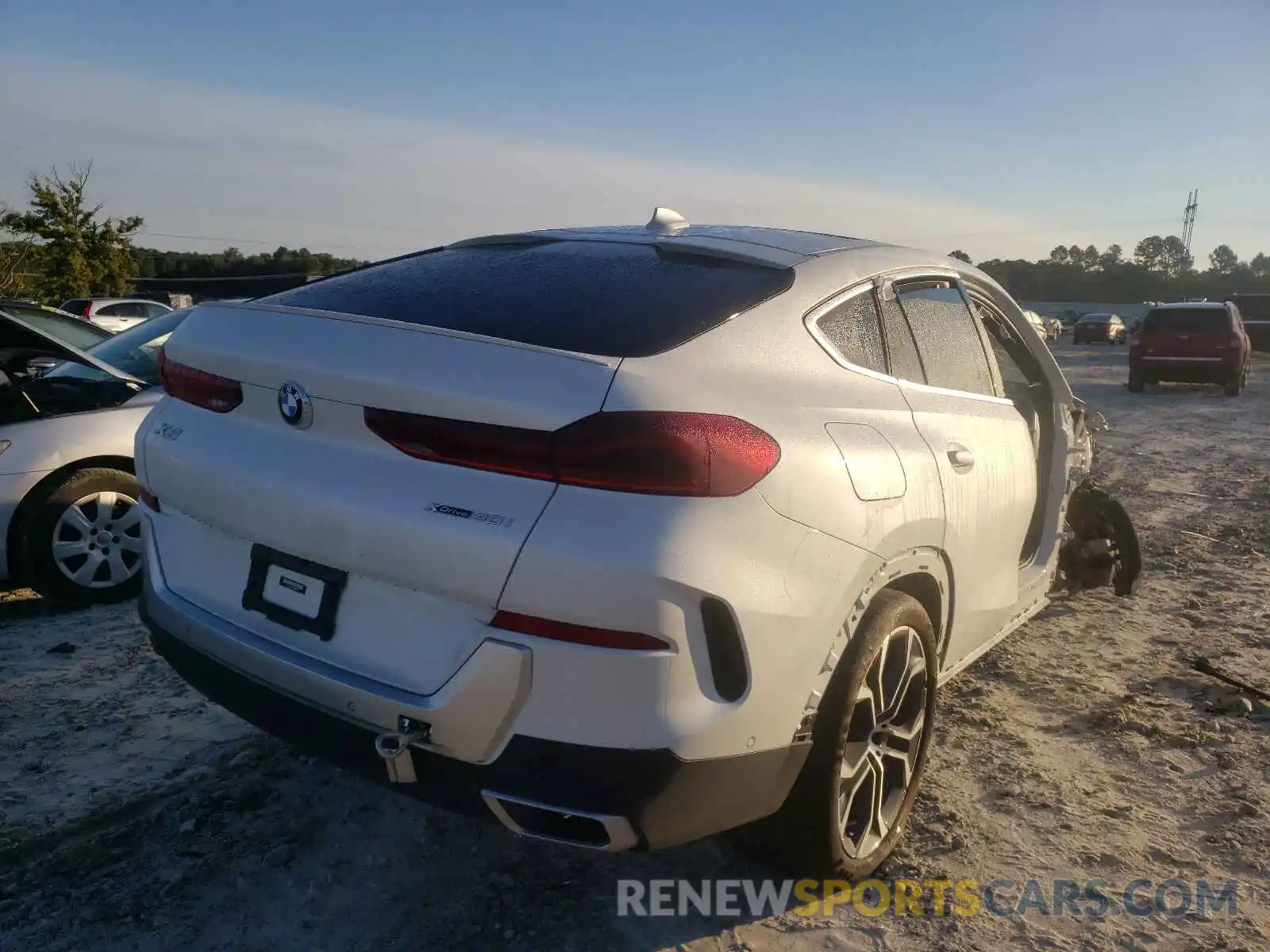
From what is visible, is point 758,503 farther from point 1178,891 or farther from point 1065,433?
point 1065,433

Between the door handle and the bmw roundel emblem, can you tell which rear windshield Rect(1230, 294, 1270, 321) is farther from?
the bmw roundel emblem

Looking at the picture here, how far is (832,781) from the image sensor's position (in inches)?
99.2

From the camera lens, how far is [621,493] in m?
2.04

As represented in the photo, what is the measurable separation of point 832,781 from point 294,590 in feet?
4.59

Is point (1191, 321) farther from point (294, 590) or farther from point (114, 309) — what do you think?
point (114, 309)

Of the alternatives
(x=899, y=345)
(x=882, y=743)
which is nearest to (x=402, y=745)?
(x=882, y=743)

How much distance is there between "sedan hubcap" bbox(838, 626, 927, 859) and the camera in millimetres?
2682

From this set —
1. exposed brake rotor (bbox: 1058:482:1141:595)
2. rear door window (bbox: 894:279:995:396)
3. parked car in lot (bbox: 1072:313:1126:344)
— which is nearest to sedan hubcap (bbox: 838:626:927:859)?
rear door window (bbox: 894:279:995:396)

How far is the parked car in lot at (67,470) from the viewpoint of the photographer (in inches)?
185

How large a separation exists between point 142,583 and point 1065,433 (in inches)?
145

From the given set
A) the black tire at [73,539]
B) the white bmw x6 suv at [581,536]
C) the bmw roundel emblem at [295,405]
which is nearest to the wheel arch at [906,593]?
the white bmw x6 suv at [581,536]

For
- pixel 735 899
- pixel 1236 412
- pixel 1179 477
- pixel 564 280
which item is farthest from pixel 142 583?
pixel 1236 412

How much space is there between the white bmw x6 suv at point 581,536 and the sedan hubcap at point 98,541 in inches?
96.6

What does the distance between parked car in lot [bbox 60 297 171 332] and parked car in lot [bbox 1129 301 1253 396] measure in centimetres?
1934
